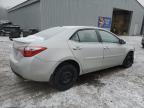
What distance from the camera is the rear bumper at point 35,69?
107 inches

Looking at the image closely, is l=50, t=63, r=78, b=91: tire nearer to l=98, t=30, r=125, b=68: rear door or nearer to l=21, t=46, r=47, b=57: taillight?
l=21, t=46, r=47, b=57: taillight

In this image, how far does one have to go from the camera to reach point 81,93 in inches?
124

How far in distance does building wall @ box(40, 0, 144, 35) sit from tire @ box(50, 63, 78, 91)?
9.75 meters

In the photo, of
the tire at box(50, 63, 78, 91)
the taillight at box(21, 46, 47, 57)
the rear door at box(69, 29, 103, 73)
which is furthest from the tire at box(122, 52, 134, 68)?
the taillight at box(21, 46, 47, 57)

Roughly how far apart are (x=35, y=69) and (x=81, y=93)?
1.17 m

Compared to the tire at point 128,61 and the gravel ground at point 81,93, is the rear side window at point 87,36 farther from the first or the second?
the tire at point 128,61

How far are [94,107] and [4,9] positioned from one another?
39065 millimetres

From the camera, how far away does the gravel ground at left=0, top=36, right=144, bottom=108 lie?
2.72 m

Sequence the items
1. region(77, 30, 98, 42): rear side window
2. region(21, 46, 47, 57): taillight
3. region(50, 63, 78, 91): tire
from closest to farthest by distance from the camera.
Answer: region(21, 46, 47, 57): taillight → region(50, 63, 78, 91): tire → region(77, 30, 98, 42): rear side window

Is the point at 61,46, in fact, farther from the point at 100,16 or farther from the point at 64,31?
the point at 100,16

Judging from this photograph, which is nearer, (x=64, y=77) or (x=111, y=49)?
(x=64, y=77)

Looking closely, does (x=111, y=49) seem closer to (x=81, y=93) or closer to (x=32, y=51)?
(x=81, y=93)

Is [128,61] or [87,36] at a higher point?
[87,36]

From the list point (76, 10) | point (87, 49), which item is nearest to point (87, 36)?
point (87, 49)
